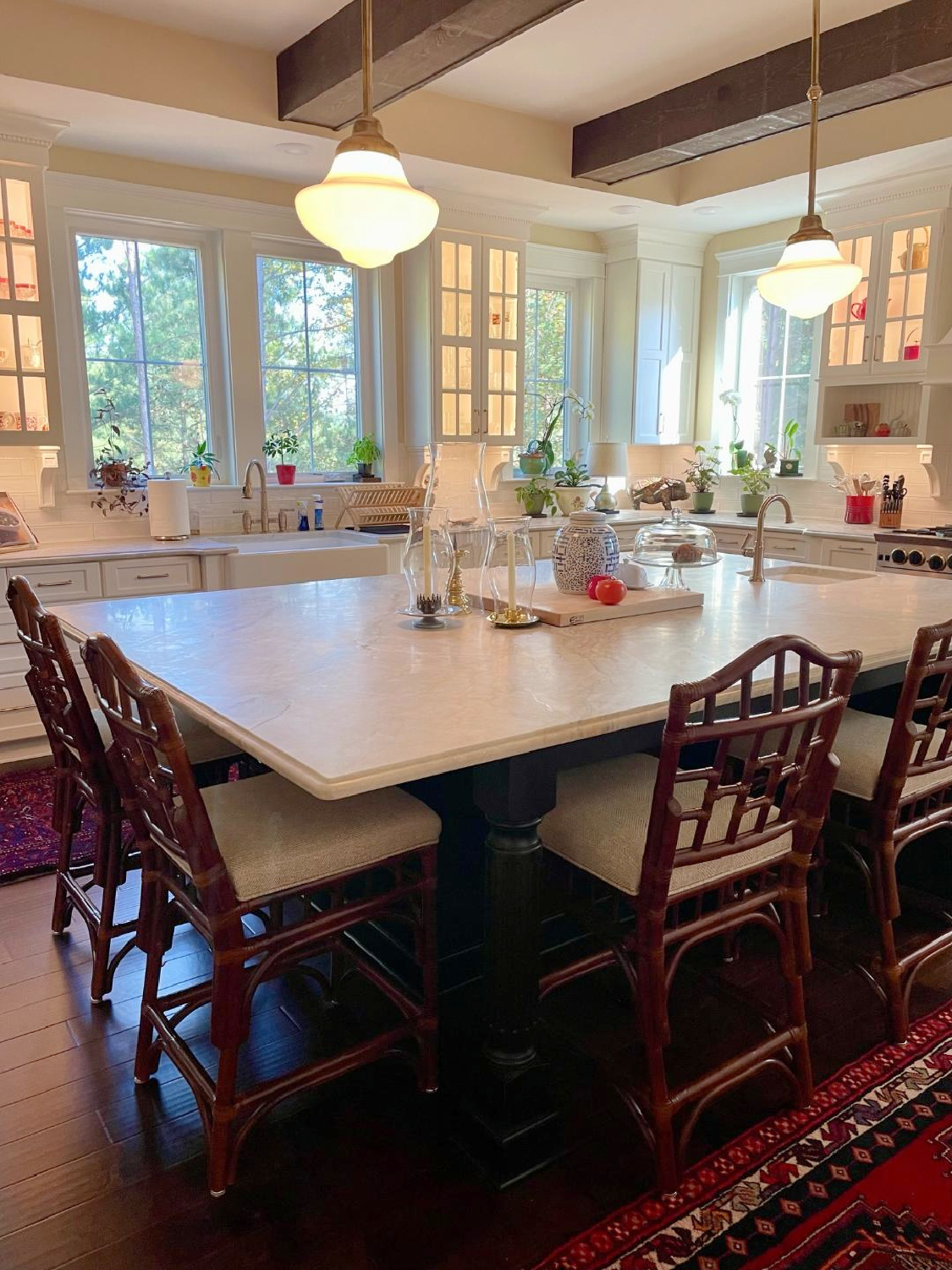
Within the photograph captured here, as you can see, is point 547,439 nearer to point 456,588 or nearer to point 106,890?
point 456,588

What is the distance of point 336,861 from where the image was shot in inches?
66.8

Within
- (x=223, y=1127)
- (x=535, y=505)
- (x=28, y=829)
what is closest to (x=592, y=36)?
(x=535, y=505)

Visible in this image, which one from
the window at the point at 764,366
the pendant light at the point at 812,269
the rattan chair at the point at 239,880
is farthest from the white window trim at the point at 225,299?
the rattan chair at the point at 239,880

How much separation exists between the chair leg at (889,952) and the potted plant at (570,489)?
4.10 metres

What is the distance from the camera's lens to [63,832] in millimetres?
2531

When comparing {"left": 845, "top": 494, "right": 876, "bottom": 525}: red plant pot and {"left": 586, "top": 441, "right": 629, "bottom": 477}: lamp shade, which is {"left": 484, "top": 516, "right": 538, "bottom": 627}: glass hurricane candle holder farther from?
{"left": 586, "top": 441, "right": 629, "bottom": 477}: lamp shade

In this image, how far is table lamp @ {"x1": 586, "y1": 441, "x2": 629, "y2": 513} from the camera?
20.2ft

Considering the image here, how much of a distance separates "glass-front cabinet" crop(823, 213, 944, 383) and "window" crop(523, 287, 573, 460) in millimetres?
1886

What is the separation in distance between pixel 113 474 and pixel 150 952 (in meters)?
3.37

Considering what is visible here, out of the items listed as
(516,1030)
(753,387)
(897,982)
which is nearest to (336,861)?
(516,1030)

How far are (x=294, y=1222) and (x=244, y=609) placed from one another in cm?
156

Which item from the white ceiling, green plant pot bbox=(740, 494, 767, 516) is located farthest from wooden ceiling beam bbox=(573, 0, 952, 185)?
green plant pot bbox=(740, 494, 767, 516)

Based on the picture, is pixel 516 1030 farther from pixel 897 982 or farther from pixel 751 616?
pixel 751 616

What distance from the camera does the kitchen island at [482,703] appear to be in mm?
1508
